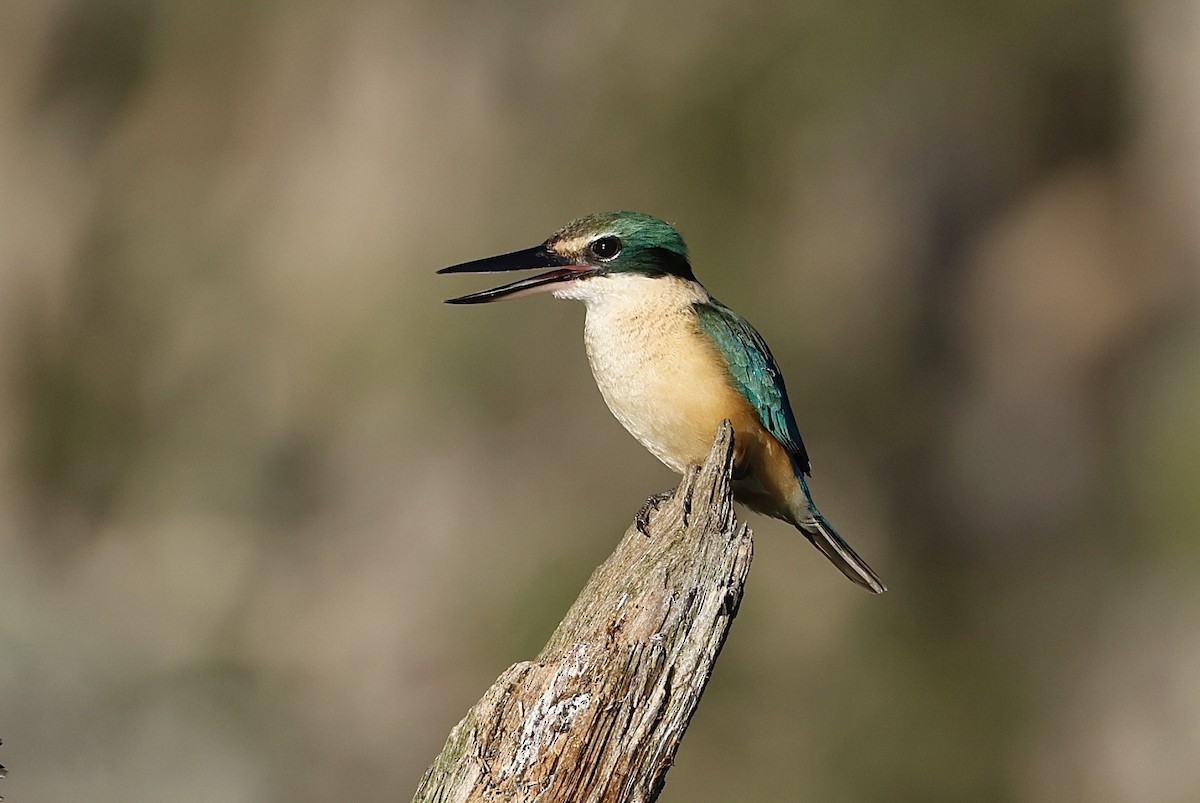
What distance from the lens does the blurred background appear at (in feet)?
34.6

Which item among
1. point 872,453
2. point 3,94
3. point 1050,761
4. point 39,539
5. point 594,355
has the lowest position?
point 1050,761

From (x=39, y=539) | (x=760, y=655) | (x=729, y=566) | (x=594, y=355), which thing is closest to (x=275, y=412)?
(x=39, y=539)

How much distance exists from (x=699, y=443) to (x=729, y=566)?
1.38 metres

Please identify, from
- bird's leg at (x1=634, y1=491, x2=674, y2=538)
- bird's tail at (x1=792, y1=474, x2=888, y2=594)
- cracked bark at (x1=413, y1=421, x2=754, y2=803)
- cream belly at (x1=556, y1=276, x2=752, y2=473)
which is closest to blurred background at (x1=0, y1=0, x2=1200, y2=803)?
bird's tail at (x1=792, y1=474, x2=888, y2=594)

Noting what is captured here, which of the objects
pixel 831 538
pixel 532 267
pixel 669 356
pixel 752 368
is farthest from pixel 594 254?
pixel 831 538

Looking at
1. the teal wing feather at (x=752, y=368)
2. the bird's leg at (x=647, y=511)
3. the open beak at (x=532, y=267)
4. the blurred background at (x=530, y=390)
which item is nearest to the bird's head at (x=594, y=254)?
the open beak at (x=532, y=267)

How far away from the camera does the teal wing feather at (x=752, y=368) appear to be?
452 cm

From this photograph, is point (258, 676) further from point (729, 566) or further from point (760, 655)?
point (729, 566)

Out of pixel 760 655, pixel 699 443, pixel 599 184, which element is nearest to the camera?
pixel 699 443

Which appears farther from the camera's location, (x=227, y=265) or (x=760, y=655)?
(x=227, y=265)

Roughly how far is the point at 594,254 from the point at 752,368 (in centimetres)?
56

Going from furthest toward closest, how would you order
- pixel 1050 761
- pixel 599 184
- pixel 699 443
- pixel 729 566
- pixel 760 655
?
pixel 1050 761
pixel 599 184
pixel 760 655
pixel 699 443
pixel 729 566

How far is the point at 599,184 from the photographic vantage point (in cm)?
1086

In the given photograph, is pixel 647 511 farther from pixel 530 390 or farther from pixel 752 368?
pixel 530 390
